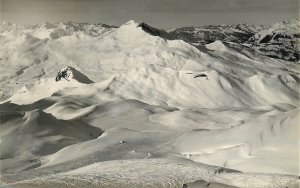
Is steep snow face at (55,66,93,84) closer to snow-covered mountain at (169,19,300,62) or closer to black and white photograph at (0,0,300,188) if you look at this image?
black and white photograph at (0,0,300,188)

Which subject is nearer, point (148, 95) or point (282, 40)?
point (148, 95)

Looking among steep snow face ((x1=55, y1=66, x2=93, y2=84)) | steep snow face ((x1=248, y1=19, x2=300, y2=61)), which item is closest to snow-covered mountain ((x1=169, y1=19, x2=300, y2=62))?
steep snow face ((x1=248, y1=19, x2=300, y2=61))

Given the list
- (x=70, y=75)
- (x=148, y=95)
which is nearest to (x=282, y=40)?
(x=148, y=95)

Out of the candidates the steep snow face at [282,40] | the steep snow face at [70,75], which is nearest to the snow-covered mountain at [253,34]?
the steep snow face at [282,40]

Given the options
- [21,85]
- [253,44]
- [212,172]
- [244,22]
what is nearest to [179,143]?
[212,172]

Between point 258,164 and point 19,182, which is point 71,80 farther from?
point 258,164

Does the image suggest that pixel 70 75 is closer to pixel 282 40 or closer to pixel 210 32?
pixel 210 32

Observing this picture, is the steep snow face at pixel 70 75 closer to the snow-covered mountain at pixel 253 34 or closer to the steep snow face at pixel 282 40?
the snow-covered mountain at pixel 253 34
